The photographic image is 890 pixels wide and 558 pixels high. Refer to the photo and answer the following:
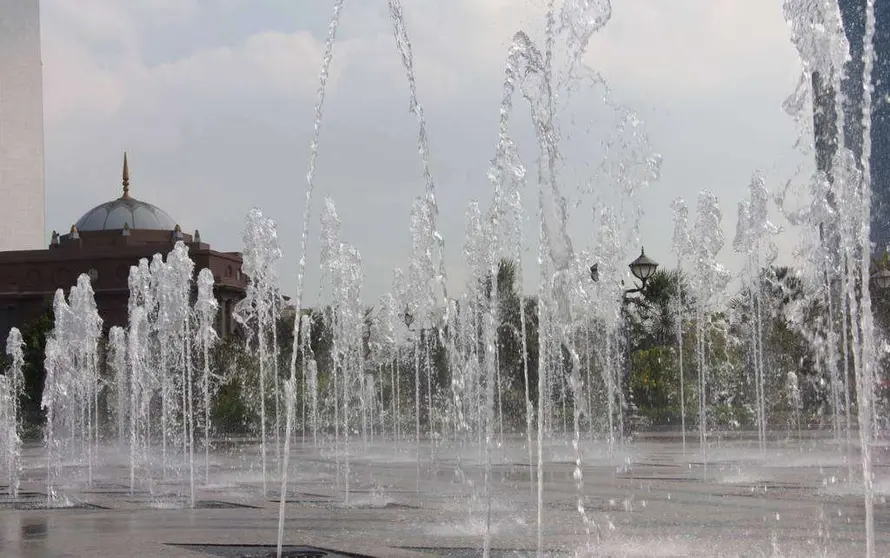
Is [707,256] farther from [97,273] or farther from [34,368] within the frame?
[97,273]

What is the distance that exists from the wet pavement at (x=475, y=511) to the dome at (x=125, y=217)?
42.3 metres

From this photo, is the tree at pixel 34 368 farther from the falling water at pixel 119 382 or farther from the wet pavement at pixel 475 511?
the wet pavement at pixel 475 511

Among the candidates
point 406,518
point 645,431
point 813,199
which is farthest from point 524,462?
point 645,431

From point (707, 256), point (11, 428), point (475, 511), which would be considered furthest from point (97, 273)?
point (475, 511)

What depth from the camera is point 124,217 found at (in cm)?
5444

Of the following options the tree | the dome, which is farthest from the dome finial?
the tree

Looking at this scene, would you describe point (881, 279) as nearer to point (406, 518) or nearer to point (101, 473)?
point (406, 518)

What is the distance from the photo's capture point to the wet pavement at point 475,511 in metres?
6.10

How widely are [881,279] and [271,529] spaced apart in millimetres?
9678

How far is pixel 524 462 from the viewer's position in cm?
1318

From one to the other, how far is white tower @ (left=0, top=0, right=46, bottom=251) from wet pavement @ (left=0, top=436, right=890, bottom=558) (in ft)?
146

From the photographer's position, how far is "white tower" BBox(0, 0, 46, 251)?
54094mm

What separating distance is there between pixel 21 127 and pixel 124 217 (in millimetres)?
6705

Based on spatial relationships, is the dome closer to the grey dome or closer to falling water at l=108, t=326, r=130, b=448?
the grey dome
